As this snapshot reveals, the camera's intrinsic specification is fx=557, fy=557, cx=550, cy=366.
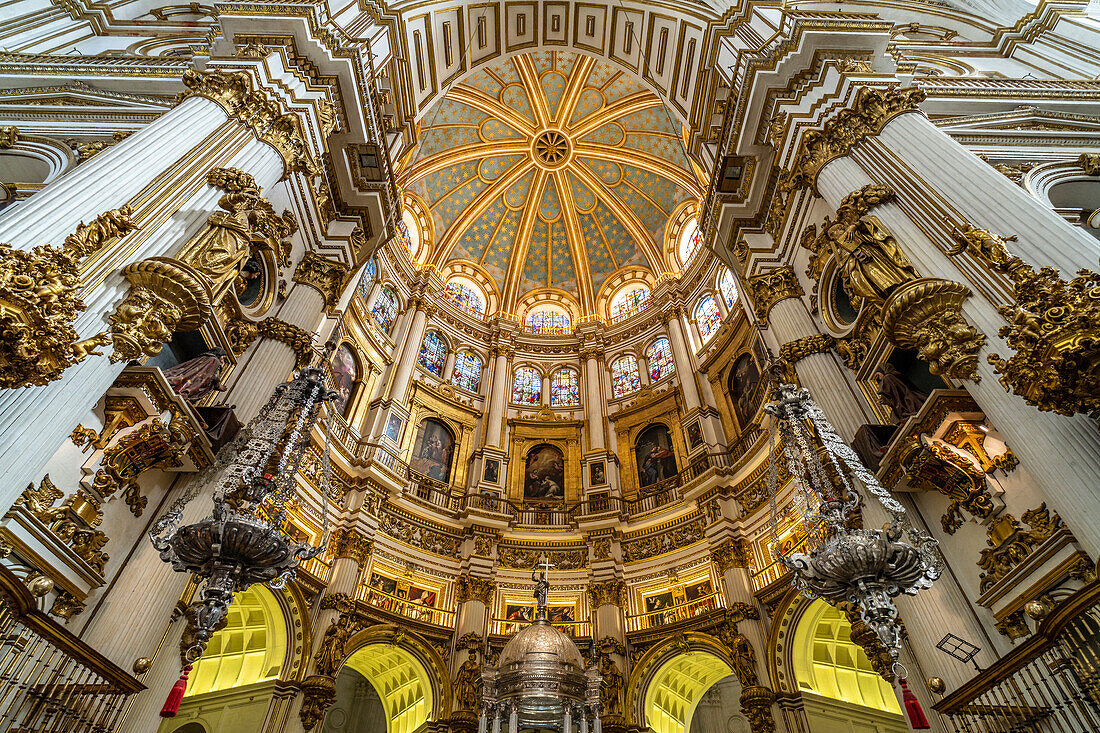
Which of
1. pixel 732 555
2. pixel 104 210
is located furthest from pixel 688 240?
pixel 104 210

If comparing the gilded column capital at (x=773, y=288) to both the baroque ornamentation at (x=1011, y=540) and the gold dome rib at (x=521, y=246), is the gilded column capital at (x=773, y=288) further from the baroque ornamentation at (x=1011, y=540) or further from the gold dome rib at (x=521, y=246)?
the gold dome rib at (x=521, y=246)

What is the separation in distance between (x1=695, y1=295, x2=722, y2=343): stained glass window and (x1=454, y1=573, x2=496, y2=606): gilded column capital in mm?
12219

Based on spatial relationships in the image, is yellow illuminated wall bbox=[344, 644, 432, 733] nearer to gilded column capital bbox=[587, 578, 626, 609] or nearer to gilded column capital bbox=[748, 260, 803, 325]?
gilded column capital bbox=[587, 578, 626, 609]

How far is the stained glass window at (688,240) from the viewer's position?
82.0 ft

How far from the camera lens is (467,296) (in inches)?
1075

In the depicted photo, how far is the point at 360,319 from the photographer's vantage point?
65.2ft

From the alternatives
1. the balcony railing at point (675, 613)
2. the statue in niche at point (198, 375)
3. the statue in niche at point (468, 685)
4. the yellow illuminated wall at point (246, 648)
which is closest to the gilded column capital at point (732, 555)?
the balcony railing at point (675, 613)

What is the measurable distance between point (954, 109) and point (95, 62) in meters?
19.3

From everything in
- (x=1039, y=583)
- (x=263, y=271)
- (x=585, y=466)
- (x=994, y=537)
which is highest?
(x=585, y=466)

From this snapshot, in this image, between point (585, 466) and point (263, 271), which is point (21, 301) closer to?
point (263, 271)

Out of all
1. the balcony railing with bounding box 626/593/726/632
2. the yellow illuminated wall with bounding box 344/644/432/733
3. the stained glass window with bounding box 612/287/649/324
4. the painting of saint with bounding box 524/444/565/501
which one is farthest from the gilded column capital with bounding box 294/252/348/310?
the stained glass window with bounding box 612/287/649/324

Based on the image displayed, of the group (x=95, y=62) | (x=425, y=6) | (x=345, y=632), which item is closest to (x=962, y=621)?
(x=345, y=632)

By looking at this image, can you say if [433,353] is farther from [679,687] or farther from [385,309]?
[679,687]

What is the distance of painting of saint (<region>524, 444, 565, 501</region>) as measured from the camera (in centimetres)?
2089
